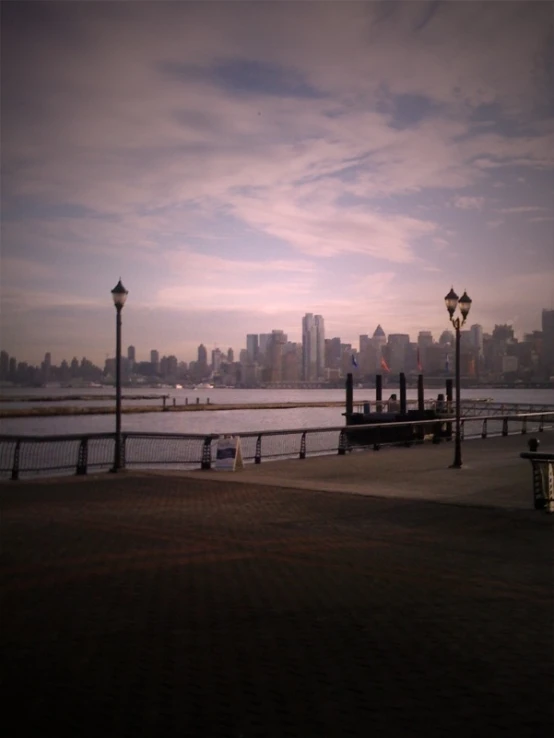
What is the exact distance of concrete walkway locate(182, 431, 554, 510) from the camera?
16016 millimetres

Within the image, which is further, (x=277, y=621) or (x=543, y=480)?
(x=543, y=480)

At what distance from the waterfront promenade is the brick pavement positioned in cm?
2

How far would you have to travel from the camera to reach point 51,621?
6.82 m

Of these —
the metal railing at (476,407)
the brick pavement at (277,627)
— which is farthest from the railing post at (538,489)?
the metal railing at (476,407)

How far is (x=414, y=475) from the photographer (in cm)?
2036

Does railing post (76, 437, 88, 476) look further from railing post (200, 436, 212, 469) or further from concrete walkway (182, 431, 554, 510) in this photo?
railing post (200, 436, 212, 469)

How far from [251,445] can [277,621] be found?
39.3 metres

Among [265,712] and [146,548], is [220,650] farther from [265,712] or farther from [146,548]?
[146,548]

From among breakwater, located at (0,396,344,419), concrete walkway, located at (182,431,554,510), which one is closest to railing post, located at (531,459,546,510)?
concrete walkway, located at (182,431,554,510)

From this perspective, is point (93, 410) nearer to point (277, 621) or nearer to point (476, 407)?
point (476, 407)

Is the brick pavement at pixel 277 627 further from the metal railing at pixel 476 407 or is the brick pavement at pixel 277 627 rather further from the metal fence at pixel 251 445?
the metal railing at pixel 476 407

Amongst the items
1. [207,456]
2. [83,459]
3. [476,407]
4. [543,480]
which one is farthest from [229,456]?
[476,407]

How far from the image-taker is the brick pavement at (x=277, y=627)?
483 cm

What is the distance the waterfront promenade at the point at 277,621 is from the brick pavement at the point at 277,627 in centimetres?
2
